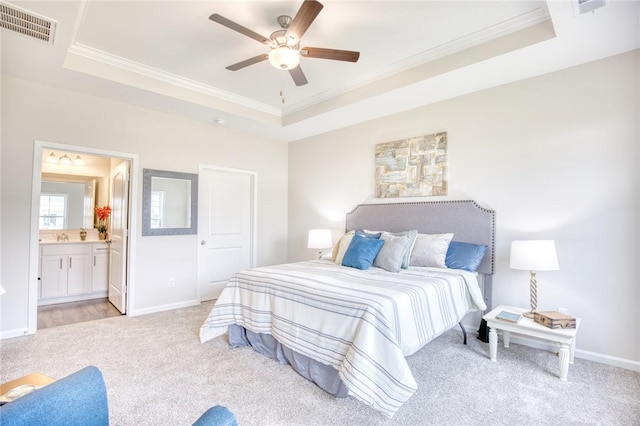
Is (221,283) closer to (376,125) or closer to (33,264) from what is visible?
(33,264)

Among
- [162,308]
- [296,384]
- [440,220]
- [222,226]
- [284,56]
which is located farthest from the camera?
[222,226]

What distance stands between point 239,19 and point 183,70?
1197 mm

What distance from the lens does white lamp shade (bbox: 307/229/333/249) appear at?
14.8 feet

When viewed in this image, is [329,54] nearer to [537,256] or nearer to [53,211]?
[537,256]

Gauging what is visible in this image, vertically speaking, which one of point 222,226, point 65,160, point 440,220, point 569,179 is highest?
point 65,160

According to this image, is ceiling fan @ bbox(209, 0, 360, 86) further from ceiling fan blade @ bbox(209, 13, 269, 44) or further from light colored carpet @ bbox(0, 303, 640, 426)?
light colored carpet @ bbox(0, 303, 640, 426)

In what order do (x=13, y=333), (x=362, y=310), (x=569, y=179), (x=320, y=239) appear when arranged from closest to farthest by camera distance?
(x=362, y=310) → (x=569, y=179) → (x=13, y=333) → (x=320, y=239)

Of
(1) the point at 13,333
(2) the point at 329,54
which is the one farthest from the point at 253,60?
(1) the point at 13,333

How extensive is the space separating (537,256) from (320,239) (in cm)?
262

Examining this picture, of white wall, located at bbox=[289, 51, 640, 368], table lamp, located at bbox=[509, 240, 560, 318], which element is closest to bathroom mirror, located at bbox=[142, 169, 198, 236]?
white wall, located at bbox=[289, 51, 640, 368]

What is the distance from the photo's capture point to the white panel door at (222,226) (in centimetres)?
469

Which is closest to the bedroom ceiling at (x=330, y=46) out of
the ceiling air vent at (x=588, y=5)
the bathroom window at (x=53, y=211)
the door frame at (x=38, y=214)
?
the ceiling air vent at (x=588, y=5)

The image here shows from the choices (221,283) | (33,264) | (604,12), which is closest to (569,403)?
(604,12)

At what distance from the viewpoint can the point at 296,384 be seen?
7.52ft
